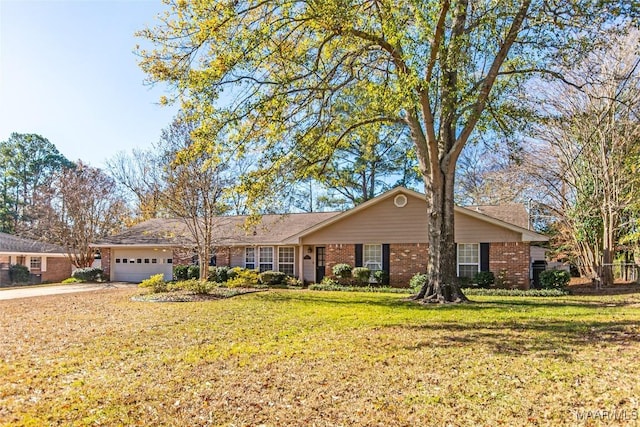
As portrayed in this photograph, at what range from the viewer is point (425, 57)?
11828 millimetres

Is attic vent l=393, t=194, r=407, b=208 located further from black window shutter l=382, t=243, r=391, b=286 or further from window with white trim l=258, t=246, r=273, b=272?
window with white trim l=258, t=246, r=273, b=272

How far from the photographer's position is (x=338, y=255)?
20594 millimetres

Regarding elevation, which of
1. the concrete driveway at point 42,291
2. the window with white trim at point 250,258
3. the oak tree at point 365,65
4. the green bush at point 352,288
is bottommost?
the concrete driveway at point 42,291

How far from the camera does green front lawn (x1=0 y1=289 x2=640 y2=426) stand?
4.48 meters

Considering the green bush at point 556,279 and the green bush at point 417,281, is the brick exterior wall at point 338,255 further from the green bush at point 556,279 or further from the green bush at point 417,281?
the green bush at point 556,279

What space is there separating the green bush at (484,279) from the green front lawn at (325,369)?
698 centimetres

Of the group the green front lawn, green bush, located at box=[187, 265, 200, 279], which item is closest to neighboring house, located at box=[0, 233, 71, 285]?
green bush, located at box=[187, 265, 200, 279]

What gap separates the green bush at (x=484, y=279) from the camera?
58.3 feet

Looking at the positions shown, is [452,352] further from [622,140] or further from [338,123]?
[622,140]

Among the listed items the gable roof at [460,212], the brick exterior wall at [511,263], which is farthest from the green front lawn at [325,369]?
the brick exterior wall at [511,263]

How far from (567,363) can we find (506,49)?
9.14 m

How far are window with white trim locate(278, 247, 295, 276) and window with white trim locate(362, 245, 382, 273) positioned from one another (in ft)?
13.7

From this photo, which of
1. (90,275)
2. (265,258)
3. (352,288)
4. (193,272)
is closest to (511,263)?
(352,288)

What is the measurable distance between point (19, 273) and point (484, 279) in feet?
89.6
